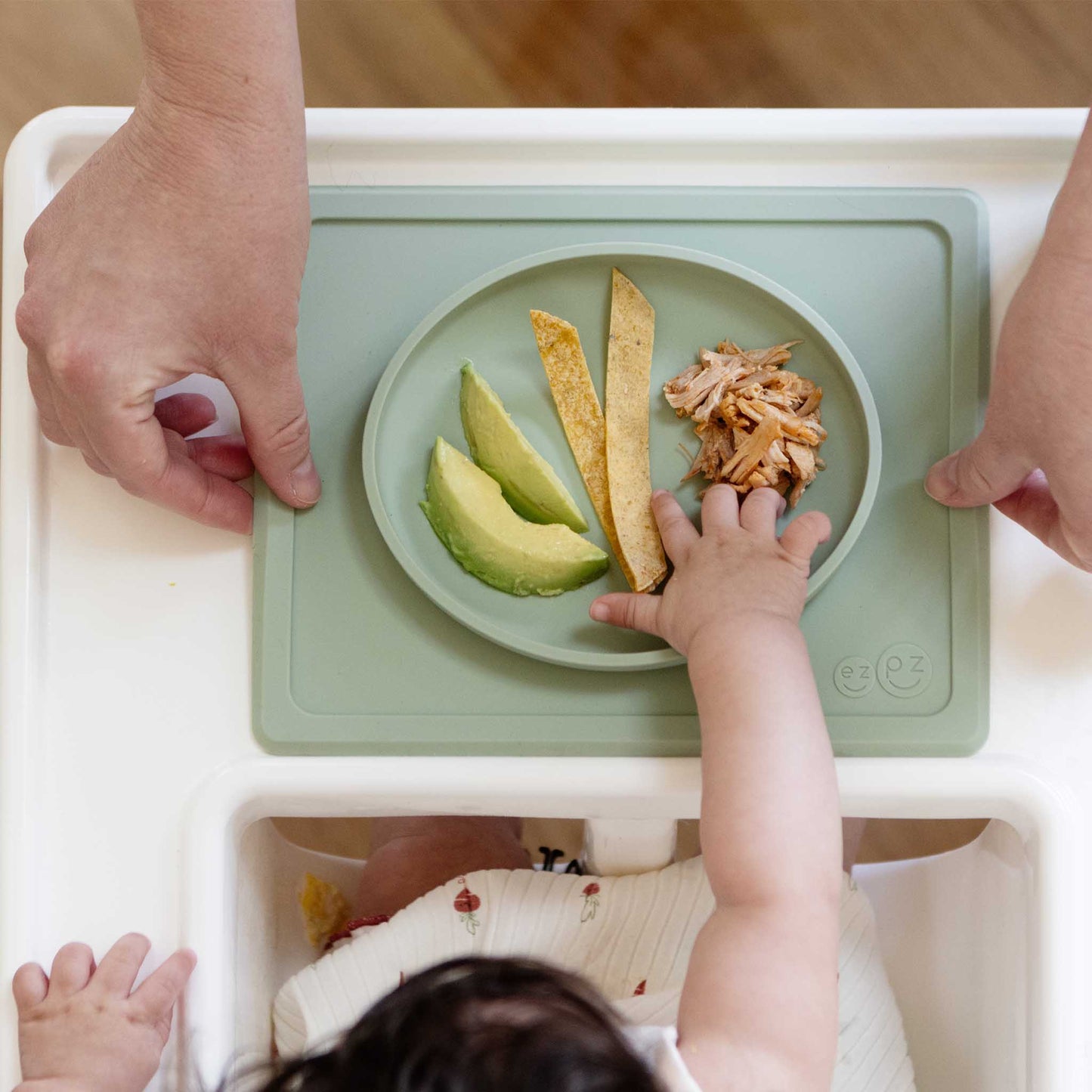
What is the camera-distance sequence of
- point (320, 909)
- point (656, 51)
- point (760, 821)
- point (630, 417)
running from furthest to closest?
point (656, 51)
point (320, 909)
point (630, 417)
point (760, 821)

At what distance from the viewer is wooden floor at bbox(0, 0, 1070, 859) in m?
1.39

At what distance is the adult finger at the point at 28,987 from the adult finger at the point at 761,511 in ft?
1.87

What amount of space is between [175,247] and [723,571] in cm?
40

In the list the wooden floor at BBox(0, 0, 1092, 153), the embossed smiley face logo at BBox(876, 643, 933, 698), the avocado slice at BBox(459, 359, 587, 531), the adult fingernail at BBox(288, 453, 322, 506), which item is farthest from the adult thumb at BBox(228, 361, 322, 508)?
the wooden floor at BBox(0, 0, 1092, 153)

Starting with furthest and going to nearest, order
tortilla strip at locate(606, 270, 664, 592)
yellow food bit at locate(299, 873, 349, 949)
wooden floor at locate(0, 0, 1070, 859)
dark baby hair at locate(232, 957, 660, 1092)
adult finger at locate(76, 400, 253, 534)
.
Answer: wooden floor at locate(0, 0, 1070, 859)
yellow food bit at locate(299, 873, 349, 949)
tortilla strip at locate(606, 270, 664, 592)
adult finger at locate(76, 400, 253, 534)
dark baby hair at locate(232, 957, 660, 1092)

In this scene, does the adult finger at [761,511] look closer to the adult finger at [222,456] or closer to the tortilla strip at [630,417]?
the tortilla strip at [630,417]

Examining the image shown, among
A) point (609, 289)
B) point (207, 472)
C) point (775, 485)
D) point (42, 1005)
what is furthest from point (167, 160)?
point (42, 1005)

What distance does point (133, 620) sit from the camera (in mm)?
783

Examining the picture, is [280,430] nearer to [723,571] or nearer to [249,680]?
[249,680]

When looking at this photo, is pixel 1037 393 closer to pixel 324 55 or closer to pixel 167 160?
pixel 167 160

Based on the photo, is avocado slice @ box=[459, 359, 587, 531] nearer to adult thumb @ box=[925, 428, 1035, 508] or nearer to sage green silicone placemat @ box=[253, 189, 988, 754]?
sage green silicone placemat @ box=[253, 189, 988, 754]

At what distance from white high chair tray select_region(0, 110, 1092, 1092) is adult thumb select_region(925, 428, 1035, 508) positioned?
50 millimetres

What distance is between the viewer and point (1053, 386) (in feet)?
2.26

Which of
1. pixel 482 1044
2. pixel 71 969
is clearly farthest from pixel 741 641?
pixel 71 969
